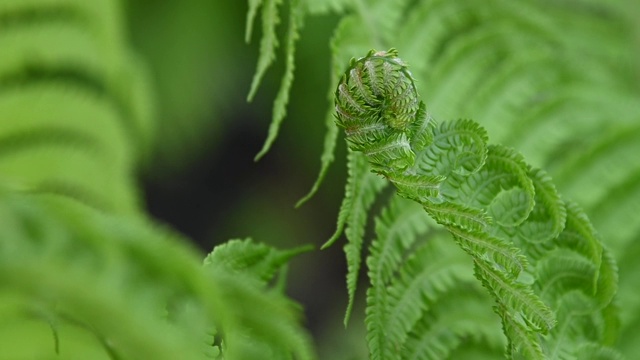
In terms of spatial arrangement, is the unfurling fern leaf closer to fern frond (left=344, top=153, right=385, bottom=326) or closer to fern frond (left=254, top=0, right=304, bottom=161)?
fern frond (left=344, top=153, right=385, bottom=326)

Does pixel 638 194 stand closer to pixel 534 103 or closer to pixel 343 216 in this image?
pixel 534 103

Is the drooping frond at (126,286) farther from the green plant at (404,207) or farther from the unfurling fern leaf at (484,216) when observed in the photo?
the unfurling fern leaf at (484,216)

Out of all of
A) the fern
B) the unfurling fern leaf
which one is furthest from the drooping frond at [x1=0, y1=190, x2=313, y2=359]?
the unfurling fern leaf

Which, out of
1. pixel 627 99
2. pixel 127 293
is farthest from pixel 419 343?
pixel 627 99

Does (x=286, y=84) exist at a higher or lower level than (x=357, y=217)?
higher

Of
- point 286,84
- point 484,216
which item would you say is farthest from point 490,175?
point 286,84

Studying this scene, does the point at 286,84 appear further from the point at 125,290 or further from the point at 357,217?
the point at 125,290

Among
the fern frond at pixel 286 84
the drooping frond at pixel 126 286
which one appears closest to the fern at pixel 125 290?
the drooping frond at pixel 126 286
